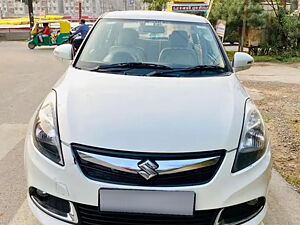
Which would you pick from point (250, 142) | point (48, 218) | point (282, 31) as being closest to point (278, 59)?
point (282, 31)

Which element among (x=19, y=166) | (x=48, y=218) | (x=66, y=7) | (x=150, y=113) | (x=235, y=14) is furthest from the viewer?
(x=66, y=7)

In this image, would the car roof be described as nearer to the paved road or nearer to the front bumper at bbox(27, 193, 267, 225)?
the paved road

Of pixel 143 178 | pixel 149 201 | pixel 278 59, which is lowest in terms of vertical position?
pixel 278 59

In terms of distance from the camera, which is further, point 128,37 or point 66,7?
point 66,7

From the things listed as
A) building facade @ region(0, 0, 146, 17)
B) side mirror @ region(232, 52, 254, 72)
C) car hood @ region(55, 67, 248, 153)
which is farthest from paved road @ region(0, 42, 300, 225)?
building facade @ region(0, 0, 146, 17)

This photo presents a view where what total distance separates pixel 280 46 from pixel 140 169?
14.7 m

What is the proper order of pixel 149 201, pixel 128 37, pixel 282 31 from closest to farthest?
pixel 149 201 < pixel 128 37 < pixel 282 31

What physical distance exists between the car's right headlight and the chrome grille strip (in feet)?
0.76

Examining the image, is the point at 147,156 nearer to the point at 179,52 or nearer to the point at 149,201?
the point at 149,201

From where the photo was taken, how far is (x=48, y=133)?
2.37 m

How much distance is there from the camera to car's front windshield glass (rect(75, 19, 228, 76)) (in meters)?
3.33

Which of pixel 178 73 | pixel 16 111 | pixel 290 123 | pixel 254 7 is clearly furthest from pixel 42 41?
pixel 178 73

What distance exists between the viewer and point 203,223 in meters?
2.17

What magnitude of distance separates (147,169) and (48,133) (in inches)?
→ 28.2
